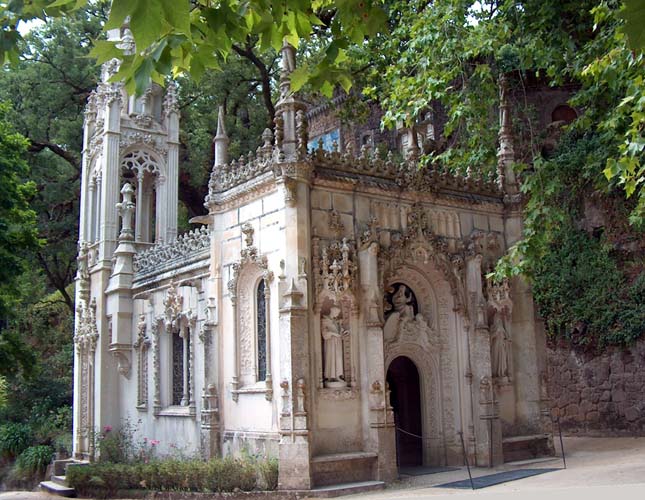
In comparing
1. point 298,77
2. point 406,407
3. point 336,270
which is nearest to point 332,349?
point 336,270

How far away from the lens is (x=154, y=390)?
18.4 metres

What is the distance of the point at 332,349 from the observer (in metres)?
13.9

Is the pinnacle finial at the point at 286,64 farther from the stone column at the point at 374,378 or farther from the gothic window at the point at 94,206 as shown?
the gothic window at the point at 94,206

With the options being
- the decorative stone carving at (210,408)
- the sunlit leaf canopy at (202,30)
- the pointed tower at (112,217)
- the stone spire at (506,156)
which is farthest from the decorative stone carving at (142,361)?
the sunlit leaf canopy at (202,30)

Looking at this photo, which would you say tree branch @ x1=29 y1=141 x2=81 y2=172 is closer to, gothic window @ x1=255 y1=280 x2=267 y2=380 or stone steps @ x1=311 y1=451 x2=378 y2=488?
gothic window @ x1=255 y1=280 x2=267 y2=380

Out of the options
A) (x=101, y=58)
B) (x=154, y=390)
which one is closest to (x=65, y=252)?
(x=154, y=390)

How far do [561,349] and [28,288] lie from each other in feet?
72.7

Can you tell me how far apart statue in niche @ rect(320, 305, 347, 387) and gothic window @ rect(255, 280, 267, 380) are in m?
1.31

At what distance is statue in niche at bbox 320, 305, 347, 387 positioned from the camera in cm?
1384

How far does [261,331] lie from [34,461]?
1065 cm

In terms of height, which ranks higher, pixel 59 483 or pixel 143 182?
pixel 143 182

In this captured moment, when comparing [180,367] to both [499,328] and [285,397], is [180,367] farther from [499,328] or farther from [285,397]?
[499,328]

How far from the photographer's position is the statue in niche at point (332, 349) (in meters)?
13.8

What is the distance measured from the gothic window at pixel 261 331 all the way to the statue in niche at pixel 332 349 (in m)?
1.31
